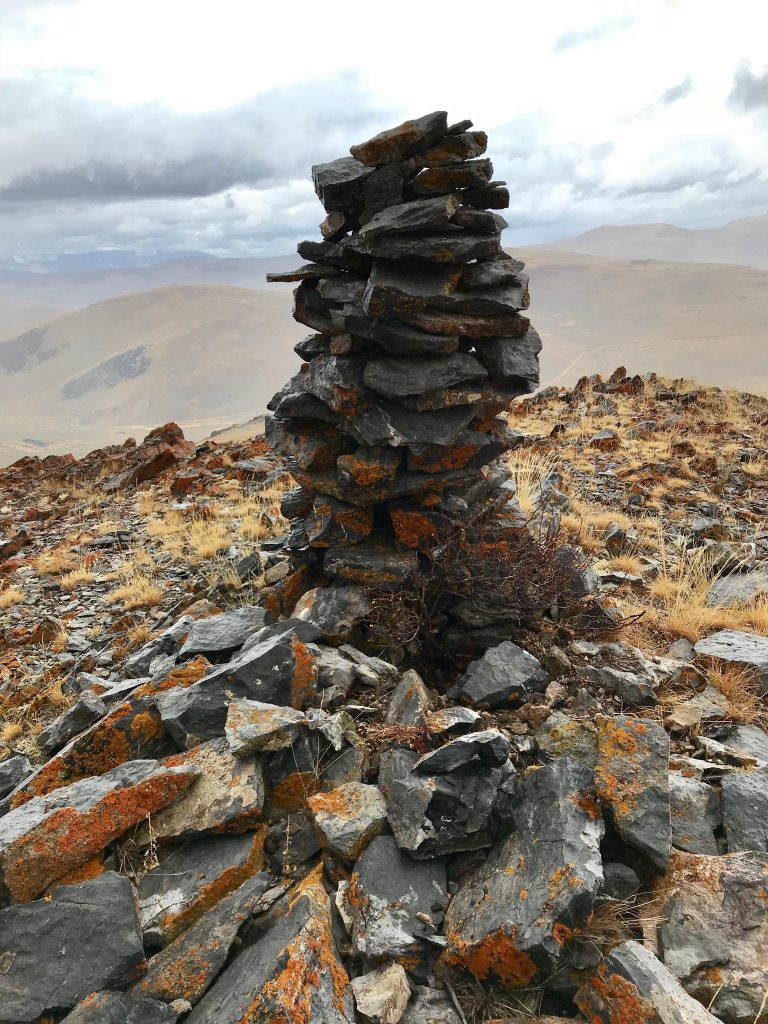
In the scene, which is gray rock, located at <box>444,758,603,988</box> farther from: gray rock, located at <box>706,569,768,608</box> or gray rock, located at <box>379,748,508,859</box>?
gray rock, located at <box>706,569,768,608</box>

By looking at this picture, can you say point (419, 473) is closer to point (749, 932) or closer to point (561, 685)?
point (561, 685)

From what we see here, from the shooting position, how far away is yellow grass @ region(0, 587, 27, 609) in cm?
913

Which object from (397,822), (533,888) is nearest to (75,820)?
(397,822)

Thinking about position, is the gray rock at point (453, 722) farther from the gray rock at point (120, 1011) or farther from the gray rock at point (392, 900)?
the gray rock at point (120, 1011)

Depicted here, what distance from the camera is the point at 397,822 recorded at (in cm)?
359

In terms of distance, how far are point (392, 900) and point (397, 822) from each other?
0.40m

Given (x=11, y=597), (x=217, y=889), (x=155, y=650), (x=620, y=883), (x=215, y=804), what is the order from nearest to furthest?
(x=620, y=883) → (x=217, y=889) → (x=215, y=804) → (x=155, y=650) → (x=11, y=597)

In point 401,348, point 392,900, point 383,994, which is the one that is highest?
point 401,348

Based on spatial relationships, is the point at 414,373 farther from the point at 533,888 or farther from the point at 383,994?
the point at 383,994

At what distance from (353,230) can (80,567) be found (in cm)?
719

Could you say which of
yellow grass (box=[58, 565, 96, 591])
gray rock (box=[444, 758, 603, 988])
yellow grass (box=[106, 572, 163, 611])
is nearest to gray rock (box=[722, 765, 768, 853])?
gray rock (box=[444, 758, 603, 988])

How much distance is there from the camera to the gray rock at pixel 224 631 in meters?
5.80

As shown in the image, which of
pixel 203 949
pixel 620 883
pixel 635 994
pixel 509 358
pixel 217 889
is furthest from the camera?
pixel 509 358

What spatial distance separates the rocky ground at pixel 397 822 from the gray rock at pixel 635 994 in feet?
0.03
